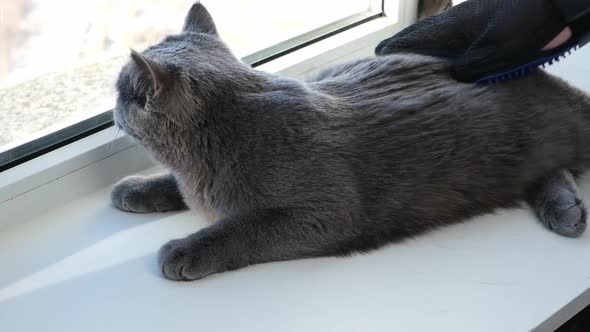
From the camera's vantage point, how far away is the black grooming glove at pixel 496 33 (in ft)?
3.48

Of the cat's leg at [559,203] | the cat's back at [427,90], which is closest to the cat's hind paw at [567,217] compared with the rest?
the cat's leg at [559,203]

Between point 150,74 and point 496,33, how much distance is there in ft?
1.83

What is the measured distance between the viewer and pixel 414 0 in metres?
1.49

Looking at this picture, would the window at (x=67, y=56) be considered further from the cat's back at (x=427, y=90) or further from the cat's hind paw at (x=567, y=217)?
the cat's hind paw at (x=567, y=217)

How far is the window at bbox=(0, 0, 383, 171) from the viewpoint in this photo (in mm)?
1159

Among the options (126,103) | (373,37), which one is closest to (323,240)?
(126,103)

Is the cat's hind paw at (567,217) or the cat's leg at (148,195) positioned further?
the cat's leg at (148,195)

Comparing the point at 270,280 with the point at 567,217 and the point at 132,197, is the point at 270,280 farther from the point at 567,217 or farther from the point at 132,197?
the point at 567,217

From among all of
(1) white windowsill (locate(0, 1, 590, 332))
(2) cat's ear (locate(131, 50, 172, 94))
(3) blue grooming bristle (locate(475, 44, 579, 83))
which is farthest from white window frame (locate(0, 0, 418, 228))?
(3) blue grooming bristle (locate(475, 44, 579, 83))

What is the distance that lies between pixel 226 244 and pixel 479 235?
392 mm

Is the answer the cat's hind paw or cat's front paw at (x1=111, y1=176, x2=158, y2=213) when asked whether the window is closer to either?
cat's front paw at (x1=111, y1=176, x2=158, y2=213)

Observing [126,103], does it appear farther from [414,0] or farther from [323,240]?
[414,0]

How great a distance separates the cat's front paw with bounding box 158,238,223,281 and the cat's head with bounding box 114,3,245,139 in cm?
17

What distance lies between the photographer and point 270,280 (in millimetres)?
992
